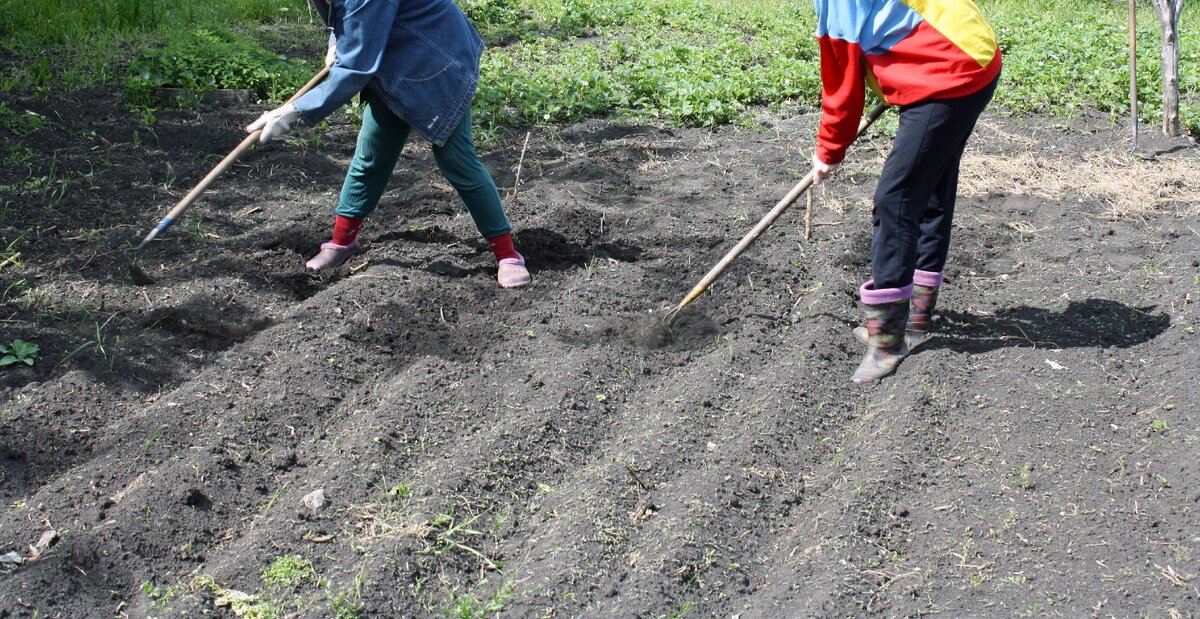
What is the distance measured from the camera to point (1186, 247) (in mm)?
5062

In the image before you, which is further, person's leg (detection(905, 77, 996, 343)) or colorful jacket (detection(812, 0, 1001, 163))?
person's leg (detection(905, 77, 996, 343))

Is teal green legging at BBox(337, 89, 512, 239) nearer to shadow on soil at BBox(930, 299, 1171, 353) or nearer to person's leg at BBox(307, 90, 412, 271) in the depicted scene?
person's leg at BBox(307, 90, 412, 271)

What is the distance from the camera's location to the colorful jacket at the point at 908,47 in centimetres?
353

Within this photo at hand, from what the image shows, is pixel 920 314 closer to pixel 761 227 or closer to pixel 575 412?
pixel 761 227

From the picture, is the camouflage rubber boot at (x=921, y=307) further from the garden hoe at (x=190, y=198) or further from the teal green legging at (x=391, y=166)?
the garden hoe at (x=190, y=198)

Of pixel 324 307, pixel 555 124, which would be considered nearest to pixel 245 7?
pixel 555 124

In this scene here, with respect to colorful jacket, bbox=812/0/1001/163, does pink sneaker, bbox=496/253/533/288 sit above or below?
below

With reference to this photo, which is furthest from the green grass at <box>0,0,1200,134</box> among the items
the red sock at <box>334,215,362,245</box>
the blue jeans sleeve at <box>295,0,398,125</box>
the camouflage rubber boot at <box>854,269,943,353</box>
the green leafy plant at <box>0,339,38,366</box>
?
the green leafy plant at <box>0,339,38,366</box>

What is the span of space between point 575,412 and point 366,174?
1.60 meters

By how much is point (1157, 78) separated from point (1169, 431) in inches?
193

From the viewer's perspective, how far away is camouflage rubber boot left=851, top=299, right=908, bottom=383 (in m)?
4.02

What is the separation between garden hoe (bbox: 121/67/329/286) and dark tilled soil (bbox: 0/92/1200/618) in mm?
101

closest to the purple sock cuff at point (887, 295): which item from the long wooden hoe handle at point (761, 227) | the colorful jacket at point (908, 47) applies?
the long wooden hoe handle at point (761, 227)

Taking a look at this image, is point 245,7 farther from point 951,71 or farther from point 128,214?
point 951,71
